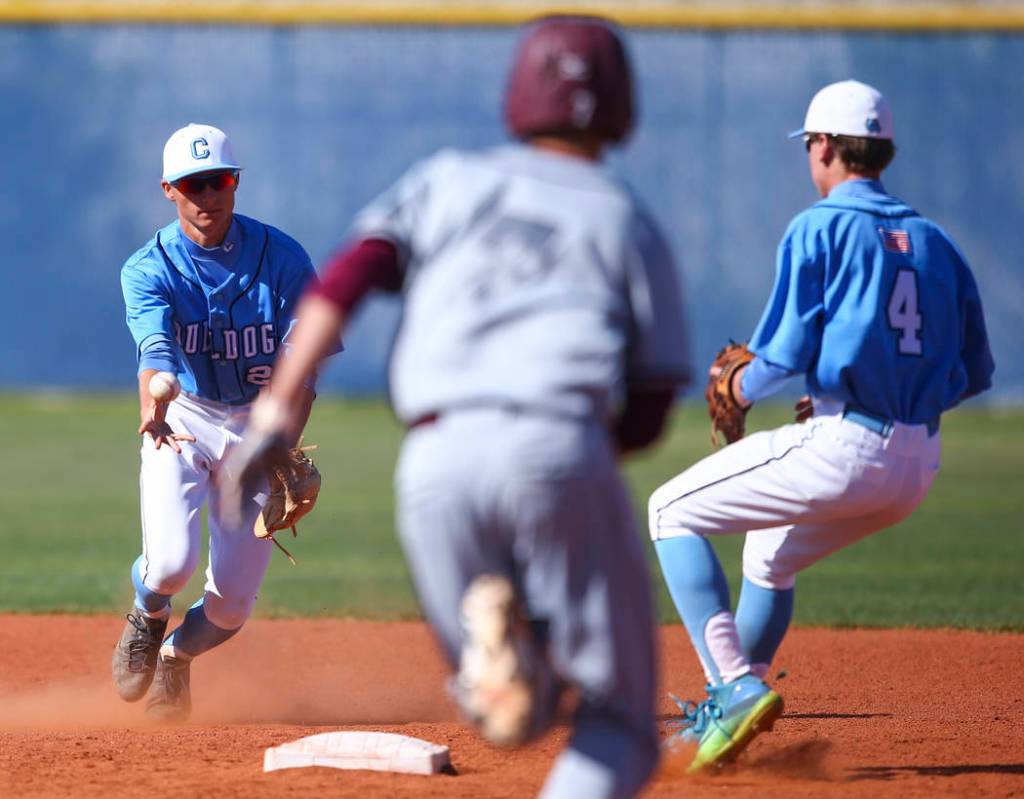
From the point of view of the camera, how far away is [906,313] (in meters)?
4.19

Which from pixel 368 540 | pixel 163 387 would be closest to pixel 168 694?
pixel 163 387

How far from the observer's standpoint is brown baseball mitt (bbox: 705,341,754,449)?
15.0ft

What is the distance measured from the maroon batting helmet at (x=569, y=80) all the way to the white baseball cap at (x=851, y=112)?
162cm

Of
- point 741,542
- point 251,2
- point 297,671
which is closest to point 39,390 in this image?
point 251,2

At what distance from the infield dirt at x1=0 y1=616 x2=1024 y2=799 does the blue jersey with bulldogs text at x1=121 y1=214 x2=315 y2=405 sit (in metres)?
1.26

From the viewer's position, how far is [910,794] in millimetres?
4168

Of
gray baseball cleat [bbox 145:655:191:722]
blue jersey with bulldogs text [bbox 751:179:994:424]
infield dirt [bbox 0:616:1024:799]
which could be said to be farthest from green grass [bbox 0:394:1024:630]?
blue jersey with bulldogs text [bbox 751:179:994:424]

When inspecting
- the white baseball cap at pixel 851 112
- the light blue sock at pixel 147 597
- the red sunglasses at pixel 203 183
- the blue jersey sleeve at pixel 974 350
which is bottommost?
the light blue sock at pixel 147 597

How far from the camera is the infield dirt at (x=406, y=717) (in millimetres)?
4309

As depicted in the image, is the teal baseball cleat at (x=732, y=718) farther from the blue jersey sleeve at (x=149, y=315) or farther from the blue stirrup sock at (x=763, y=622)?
the blue jersey sleeve at (x=149, y=315)

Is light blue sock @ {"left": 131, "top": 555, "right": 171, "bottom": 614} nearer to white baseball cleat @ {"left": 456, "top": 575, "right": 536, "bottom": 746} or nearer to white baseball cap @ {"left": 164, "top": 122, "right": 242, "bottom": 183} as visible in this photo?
white baseball cap @ {"left": 164, "top": 122, "right": 242, "bottom": 183}

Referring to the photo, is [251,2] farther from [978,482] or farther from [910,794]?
[910,794]

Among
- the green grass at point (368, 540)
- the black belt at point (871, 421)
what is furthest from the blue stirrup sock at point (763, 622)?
the green grass at point (368, 540)

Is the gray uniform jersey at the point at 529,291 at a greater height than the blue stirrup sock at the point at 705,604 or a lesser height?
greater
